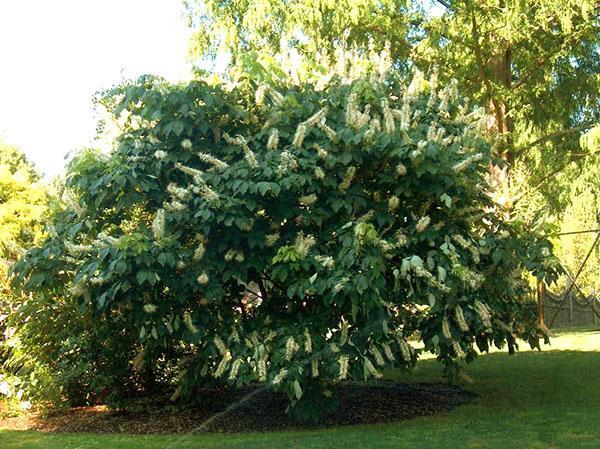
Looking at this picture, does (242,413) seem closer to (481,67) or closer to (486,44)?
(481,67)

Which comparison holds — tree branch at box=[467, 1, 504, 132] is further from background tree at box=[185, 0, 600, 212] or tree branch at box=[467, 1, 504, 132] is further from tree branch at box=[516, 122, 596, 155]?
tree branch at box=[516, 122, 596, 155]

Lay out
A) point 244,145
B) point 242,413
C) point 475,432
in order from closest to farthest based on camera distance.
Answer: point 244,145 → point 475,432 → point 242,413

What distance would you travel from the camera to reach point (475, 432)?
750 centimetres

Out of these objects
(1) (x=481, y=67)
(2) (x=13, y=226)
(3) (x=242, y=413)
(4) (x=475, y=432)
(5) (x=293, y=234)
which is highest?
(1) (x=481, y=67)

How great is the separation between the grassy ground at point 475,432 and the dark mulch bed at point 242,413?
451mm

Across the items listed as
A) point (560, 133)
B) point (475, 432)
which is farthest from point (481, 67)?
point (475, 432)

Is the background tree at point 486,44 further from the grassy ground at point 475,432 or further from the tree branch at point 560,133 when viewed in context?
the grassy ground at point 475,432

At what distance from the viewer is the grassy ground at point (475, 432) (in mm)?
7039

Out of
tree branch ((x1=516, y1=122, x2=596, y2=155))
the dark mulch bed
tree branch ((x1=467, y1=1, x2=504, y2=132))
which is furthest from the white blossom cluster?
tree branch ((x1=516, y1=122, x2=596, y2=155))

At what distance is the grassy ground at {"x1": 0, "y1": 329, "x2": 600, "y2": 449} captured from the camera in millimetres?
7039

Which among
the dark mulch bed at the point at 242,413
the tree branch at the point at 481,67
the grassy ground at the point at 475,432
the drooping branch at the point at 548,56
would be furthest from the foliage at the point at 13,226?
the drooping branch at the point at 548,56

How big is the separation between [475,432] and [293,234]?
2683mm

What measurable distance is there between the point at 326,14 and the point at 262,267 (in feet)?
22.5

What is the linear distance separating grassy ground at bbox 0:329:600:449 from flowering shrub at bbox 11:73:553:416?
24.4 inches
